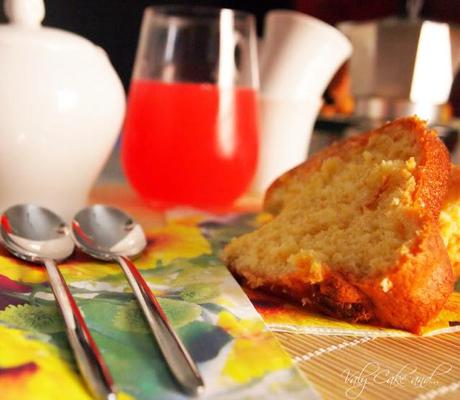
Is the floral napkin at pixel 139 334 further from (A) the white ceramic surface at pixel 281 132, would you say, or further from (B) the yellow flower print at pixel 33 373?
(A) the white ceramic surface at pixel 281 132

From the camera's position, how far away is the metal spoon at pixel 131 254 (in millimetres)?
437

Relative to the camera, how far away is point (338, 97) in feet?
7.64

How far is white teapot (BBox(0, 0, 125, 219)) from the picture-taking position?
82 centimetres

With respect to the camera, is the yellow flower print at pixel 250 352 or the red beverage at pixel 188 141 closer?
the yellow flower print at pixel 250 352

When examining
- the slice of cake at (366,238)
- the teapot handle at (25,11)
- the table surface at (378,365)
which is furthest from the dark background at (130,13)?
the table surface at (378,365)

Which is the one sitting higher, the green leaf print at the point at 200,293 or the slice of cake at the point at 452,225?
the slice of cake at the point at 452,225

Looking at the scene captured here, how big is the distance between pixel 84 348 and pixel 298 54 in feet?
2.90

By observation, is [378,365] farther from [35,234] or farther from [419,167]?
[35,234]

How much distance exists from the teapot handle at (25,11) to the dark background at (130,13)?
1.39 meters

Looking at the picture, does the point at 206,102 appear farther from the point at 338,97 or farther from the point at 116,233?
the point at 338,97

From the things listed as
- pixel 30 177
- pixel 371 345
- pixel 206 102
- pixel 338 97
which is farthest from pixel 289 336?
pixel 338 97

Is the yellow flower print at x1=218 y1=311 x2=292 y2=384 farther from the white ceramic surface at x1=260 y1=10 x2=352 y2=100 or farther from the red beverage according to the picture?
the white ceramic surface at x1=260 y1=10 x2=352 y2=100

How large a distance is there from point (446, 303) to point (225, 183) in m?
0.53

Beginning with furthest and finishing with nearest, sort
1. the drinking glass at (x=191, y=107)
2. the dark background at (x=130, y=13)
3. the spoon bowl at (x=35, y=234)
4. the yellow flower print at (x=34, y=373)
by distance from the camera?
the dark background at (x=130, y=13)
the drinking glass at (x=191, y=107)
the spoon bowl at (x=35, y=234)
the yellow flower print at (x=34, y=373)
